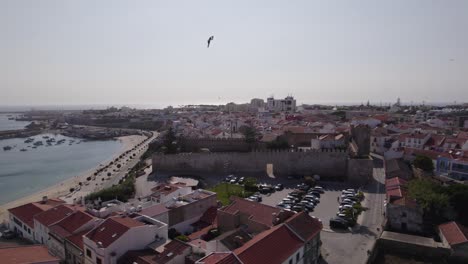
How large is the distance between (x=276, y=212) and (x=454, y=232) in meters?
6.54

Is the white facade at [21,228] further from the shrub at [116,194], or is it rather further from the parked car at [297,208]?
the parked car at [297,208]

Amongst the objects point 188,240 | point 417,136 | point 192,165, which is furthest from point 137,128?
point 188,240

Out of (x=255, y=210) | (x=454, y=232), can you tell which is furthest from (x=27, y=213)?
(x=454, y=232)

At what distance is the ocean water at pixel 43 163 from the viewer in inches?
1153

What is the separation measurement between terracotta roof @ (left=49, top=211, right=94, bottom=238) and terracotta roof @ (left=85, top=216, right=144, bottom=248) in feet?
6.05

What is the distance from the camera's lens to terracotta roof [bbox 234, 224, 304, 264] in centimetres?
872

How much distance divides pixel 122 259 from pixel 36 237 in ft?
21.2

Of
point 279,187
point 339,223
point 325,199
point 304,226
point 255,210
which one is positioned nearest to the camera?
point 304,226

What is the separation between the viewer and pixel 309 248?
1065cm

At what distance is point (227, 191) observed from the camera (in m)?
19.6

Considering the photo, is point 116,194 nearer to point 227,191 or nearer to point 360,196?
point 227,191

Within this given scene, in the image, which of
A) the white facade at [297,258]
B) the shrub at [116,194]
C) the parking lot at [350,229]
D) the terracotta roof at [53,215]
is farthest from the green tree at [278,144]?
the white facade at [297,258]

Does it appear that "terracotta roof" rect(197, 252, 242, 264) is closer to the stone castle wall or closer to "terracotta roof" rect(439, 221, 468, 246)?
"terracotta roof" rect(439, 221, 468, 246)

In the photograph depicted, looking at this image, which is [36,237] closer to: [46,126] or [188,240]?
[188,240]
